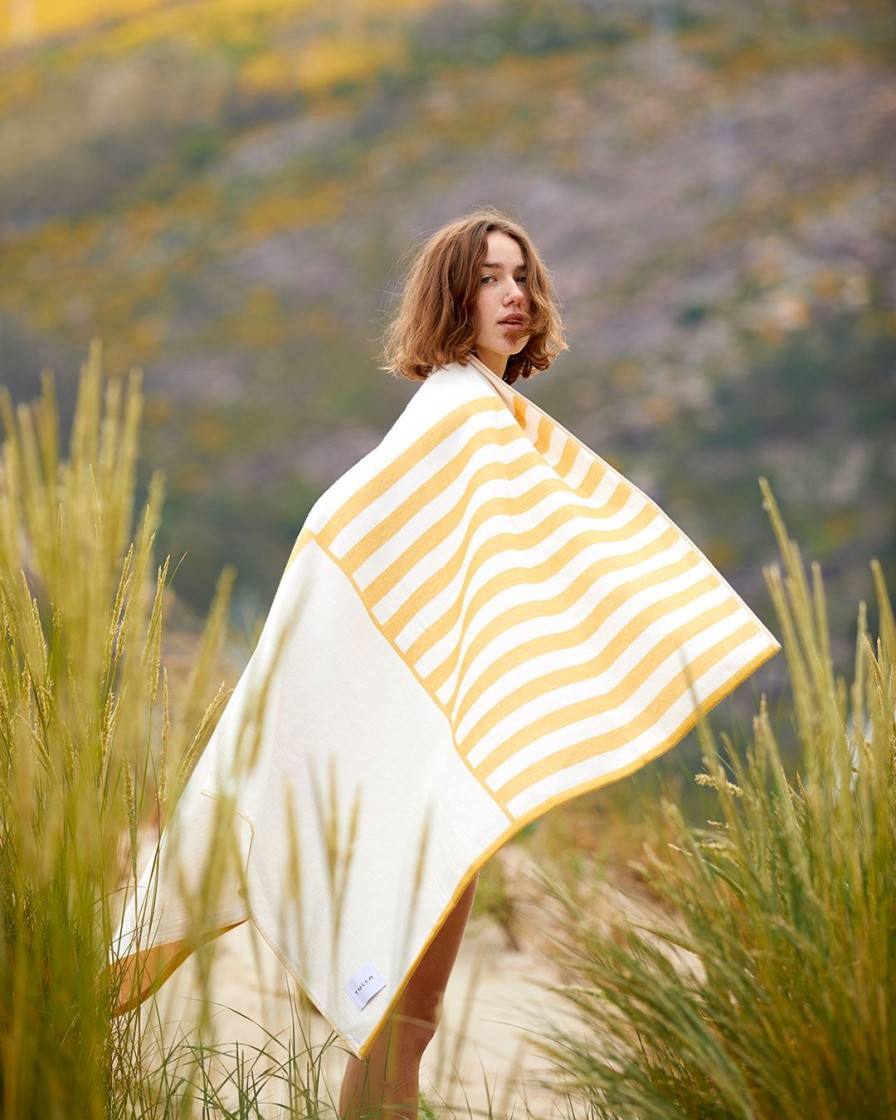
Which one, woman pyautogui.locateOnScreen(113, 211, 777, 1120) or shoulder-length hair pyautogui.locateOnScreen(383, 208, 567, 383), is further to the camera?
shoulder-length hair pyautogui.locateOnScreen(383, 208, 567, 383)

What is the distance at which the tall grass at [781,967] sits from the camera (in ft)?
3.31

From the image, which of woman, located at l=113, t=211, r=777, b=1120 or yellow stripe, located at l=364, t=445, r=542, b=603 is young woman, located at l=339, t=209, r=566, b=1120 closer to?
woman, located at l=113, t=211, r=777, b=1120

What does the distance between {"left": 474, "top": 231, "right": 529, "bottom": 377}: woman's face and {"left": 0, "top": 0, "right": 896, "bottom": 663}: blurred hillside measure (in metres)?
8.09

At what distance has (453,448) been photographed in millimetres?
1723

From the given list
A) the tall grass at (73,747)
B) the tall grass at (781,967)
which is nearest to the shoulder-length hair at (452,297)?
the tall grass at (73,747)

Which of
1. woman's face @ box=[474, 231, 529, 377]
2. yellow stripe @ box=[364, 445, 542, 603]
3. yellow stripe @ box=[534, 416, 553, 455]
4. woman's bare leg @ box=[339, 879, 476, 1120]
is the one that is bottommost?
woman's bare leg @ box=[339, 879, 476, 1120]

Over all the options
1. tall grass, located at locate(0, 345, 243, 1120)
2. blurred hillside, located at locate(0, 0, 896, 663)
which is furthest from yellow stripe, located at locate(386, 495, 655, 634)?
blurred hillside, located at locate(0, 0, 896, 663)

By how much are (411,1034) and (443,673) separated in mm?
478

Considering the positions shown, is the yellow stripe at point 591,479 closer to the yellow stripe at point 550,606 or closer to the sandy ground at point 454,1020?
the yellow stripe at point 550,606

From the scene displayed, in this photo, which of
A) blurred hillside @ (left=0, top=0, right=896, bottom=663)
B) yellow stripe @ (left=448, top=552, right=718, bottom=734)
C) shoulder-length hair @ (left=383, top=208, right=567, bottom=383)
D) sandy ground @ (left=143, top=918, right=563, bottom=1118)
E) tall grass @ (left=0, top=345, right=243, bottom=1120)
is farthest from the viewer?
blurred hillside @ (left=0, top=0, right=896, bottom=663)

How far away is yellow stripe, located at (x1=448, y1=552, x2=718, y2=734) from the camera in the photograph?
5.21 feet

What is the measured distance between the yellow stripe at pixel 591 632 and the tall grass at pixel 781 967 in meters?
0.42

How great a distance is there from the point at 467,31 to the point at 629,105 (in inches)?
74.4

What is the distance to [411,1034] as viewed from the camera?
160 cm
